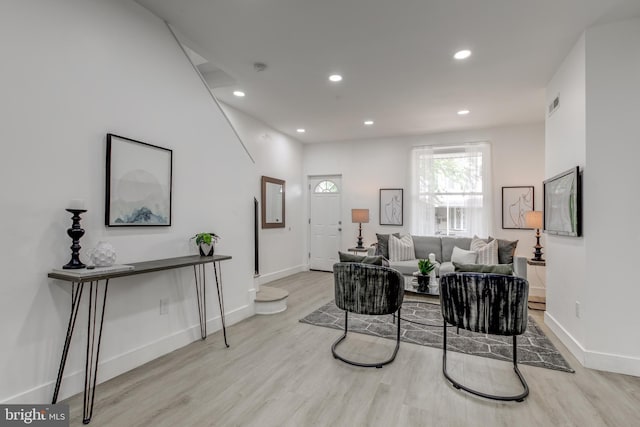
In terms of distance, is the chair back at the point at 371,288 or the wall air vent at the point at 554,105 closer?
the chair back at the point at 371,288

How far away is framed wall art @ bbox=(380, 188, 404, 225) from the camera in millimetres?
6355

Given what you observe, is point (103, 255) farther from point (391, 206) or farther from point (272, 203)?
point (391, 206)

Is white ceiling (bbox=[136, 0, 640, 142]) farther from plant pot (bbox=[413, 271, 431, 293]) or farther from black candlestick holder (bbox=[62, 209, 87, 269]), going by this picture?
plant pot (bbox=[413, 271, 431, 293])

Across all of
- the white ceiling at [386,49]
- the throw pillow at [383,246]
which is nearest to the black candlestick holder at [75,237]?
the white ceiling at [386,49]

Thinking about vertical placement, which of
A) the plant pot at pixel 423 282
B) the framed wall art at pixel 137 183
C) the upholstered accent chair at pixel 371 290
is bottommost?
the plant pot at pixel 423 282

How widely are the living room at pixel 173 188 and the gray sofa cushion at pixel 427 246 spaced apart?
2.01 meters

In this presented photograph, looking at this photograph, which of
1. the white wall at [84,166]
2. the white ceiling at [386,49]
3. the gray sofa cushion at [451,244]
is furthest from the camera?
the gray sofa cushion at [451,244]

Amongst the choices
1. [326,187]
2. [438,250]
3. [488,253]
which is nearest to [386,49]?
[488,253]

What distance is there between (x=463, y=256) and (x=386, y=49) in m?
3.36

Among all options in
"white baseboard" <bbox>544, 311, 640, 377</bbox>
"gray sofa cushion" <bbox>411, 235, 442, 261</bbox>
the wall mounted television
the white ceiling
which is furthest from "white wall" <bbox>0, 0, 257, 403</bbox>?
"gray sofa cushion" <bbox>411, 235, 442, 261</bbox>

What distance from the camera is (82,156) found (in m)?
2.22

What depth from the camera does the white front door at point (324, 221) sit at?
6.96 meters

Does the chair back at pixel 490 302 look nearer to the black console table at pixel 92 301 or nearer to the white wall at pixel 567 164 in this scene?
the white wall at pixel 567 164

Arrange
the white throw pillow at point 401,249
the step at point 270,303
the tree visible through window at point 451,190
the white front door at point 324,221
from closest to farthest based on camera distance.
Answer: the step at point 270,303 → the white throw pillow at point 401,249 → the tree visible through window at point 451,190 → the white front door at point 324,221
